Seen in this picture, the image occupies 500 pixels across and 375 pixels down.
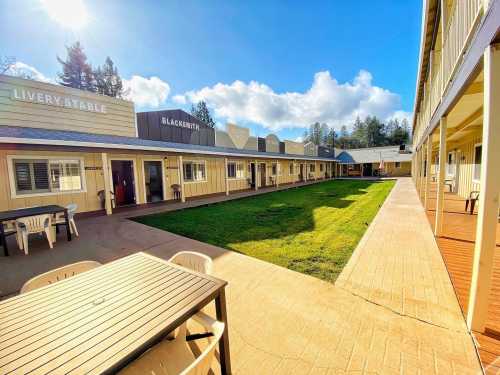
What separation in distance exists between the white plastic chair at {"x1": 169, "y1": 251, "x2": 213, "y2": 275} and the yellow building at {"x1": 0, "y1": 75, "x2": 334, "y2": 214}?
265 inches

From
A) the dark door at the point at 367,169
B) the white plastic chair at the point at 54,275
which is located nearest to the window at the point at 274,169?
the white plastic chair at the point at 54,275

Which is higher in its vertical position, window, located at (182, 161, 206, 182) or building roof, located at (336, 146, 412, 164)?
building roof, located at (336, 146, 412, 164)

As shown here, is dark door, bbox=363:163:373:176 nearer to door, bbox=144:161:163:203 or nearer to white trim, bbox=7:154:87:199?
door, bbox=144:161:163:203

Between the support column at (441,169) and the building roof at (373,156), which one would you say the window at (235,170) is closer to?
the support column at (441,169)

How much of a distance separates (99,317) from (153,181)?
10597 mm

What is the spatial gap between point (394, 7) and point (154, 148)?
10.6 metres

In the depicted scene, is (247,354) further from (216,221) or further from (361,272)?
(216,221)

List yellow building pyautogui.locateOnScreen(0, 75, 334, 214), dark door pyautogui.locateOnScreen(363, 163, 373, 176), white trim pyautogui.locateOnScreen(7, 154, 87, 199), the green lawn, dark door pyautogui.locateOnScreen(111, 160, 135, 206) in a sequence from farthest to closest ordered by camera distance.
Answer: dark door pyautogui.locateOnScreen(363, 163, 373, 176)
dark door pyautogui.locateOnScreen(111, 160, 135, 206)
yellow building pyautogui.locateOnScreen(0, 75, 334, 214)
white trim pyautogui.locateOnScreen(7, 154, 87, 199)
the green lawn

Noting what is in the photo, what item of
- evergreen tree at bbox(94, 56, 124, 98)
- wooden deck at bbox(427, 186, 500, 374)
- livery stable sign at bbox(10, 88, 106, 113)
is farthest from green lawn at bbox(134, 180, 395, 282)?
evergreen tree at bbox(94, 56, 124, 98)

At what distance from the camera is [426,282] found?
10.7 feet

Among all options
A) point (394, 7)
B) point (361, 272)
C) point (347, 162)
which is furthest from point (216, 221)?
point (347, 162)

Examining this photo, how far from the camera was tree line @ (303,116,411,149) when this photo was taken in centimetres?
5772

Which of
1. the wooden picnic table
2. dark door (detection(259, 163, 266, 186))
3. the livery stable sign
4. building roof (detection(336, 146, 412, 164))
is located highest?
the livery stable sign

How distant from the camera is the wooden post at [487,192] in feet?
6.50
